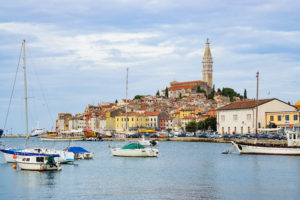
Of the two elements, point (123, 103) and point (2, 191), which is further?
point (123, 103)

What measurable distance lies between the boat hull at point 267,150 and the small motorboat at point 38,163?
23295 mm

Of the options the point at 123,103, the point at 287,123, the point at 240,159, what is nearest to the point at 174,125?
the point at 123,103

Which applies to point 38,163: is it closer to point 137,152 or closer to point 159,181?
point 159,181

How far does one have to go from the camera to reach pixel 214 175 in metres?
34.7

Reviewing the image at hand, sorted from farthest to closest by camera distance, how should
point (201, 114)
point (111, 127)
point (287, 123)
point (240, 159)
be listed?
1. point (111, 127)
2. point (201, 114)
3. point (287, 123)
4. point (240, 159)

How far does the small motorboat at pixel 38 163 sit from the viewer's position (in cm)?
3466

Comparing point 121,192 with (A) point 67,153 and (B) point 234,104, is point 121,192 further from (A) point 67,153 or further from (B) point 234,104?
(B) point 234,104

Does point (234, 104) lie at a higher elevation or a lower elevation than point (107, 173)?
higher

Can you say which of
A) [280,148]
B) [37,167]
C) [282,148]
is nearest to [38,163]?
[37,167]

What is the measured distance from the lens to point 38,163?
1366 inches

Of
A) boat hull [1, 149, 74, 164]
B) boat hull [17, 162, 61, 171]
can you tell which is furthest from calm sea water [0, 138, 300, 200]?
boat hull [1, 149, 74, 164]

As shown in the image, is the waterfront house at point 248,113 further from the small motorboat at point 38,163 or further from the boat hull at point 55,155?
the small motorboat at point 38,163

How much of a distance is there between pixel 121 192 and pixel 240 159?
22.5 meters

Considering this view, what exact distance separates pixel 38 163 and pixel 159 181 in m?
9.11
